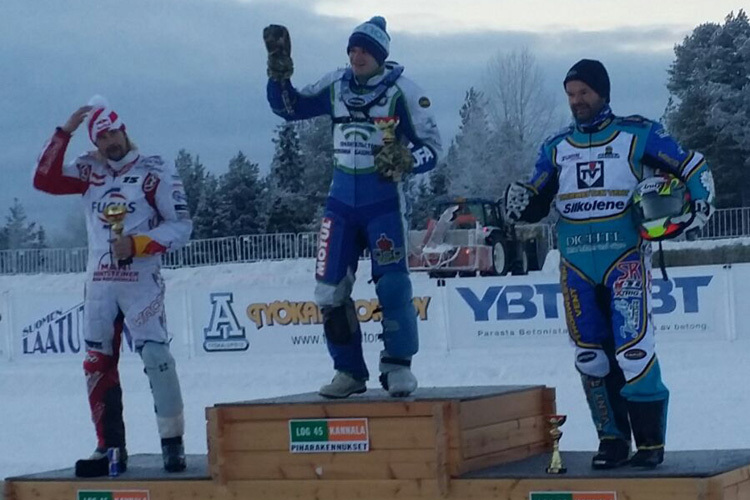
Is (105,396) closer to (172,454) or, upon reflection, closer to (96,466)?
(96,466)

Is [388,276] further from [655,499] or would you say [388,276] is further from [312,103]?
[655,499]

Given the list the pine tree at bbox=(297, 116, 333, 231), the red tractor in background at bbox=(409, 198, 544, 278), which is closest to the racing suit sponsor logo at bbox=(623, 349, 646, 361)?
the red tractor in background at bbox=(409, 198, 544, 278)

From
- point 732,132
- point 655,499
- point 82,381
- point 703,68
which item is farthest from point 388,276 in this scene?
point 703,68

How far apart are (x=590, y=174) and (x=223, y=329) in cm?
1237

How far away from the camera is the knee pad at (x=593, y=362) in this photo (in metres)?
5.91

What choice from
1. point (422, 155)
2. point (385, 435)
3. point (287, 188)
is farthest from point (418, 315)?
point (287, 188)

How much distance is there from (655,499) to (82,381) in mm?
11405

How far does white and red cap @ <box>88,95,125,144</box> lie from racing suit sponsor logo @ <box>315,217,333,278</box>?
118cm

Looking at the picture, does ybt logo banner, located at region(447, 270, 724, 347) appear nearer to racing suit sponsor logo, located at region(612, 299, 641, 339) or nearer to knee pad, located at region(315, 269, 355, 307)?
knee pad, located at region(315, 269, 355, 307)

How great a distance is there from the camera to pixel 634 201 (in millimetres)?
5707

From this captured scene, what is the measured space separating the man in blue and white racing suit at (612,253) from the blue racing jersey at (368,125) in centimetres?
77

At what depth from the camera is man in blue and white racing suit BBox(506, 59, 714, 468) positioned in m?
Result: 5.74

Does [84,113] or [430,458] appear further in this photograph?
[84,113]

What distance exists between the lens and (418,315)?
1705 cm
